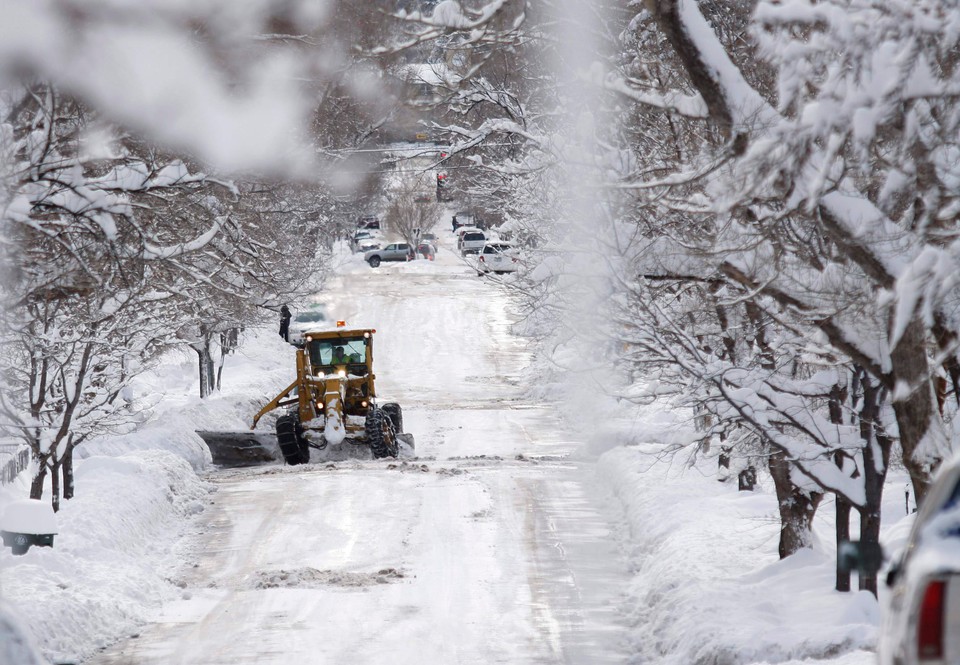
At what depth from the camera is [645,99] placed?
762cm

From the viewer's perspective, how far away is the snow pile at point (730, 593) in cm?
943

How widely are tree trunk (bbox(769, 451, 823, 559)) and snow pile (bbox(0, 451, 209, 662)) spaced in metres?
6.15

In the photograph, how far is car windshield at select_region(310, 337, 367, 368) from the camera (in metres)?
25.4

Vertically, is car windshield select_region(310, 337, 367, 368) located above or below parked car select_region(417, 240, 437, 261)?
below

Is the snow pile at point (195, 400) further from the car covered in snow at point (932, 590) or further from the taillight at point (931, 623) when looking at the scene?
the taillight at point (931, 623)

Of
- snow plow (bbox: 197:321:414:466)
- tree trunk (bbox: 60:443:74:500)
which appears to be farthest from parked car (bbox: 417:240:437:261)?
tree trunk (bbox: 60:443:74:500)

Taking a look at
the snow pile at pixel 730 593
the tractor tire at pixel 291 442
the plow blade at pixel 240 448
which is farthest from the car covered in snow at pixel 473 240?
the snow pile at pixel 730 593

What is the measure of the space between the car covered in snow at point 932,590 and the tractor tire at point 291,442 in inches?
750

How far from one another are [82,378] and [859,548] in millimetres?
11918

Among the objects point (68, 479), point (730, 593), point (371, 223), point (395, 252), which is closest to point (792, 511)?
point (730, 593)

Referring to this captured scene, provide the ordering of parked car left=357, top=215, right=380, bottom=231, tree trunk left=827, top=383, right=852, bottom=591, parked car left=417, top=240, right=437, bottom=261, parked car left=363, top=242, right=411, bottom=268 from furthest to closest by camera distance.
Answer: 1. parked car left=357, top=215, right=380, bottom=231
2. parked car left=417, top=240, right=437, bottom=261
3. parked car left=363, top=242, right=411, bottom=268
4. tree trunk left=827, top=383, right=852, bottom=591

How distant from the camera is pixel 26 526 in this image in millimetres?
12914

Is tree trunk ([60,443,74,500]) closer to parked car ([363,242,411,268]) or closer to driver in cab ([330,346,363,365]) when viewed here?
driver in cab ([330,346,363,365])

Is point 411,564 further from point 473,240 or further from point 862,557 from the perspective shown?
point 473,240
